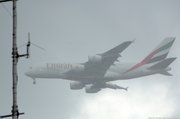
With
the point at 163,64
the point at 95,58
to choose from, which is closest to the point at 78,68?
the point at 95,58

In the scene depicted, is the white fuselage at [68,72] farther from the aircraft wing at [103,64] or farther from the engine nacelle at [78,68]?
the aircraft wing at [103,64]

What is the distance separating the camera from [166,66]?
192 feet

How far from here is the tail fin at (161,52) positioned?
66.1 m

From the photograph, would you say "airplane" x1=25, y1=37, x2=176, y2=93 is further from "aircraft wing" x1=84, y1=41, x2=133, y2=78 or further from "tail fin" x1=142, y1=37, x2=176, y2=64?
"tail fin" x1=142, y1=37, x2=176, y2=64

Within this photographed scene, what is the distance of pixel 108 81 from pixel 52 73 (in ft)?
41.0

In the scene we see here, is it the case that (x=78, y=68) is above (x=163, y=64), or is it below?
below

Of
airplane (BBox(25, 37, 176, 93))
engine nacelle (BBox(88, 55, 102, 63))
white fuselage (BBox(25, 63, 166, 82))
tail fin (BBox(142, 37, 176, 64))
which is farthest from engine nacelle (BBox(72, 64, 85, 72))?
tail fin (BBox(142, 37, 176, 64))

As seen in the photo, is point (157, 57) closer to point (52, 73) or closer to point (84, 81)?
point (84, 81)

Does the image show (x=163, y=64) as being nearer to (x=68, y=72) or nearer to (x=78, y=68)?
(x=78, y=68)

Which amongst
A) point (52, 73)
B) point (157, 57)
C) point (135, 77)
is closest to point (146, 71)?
point (135, 77)

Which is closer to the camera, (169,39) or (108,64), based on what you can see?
(108,64)

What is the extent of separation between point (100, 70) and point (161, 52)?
18.3 m

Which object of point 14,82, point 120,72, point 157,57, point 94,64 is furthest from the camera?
point 157,57

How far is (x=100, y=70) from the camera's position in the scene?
57906 mm
